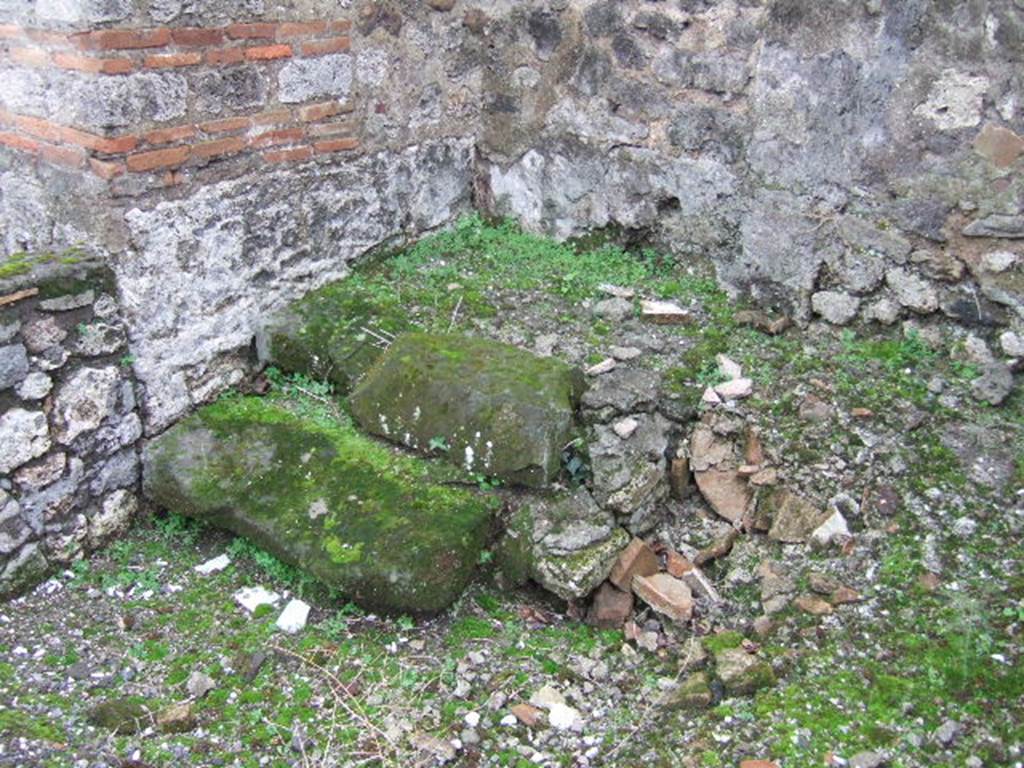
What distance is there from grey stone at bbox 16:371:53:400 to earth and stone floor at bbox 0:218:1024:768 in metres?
0.60

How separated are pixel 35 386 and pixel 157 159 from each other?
32.5 inches

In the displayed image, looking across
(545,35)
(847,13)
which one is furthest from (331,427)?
(847,13)

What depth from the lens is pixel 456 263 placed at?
13.7 ft

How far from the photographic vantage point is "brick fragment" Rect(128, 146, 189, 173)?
307 cm

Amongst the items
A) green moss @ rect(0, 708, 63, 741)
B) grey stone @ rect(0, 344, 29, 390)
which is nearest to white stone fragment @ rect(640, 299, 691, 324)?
grey stone @ rect(0, 344, 29, 390)

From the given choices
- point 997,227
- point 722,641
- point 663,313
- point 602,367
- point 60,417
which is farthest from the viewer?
point 663,313

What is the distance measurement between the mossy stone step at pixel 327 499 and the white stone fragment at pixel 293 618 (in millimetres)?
111

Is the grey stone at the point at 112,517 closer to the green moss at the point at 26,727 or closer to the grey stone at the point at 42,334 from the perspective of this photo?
the grey stone at the point at 42,334

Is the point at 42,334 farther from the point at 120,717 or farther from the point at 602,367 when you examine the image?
the point at 602,367

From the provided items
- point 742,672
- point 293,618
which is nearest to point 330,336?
point 293,618

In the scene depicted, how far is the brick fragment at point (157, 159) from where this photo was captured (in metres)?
3.07

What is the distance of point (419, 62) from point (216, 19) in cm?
108

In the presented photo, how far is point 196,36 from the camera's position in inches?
124

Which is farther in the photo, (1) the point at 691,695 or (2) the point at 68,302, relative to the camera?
(2) the point at 68,302
